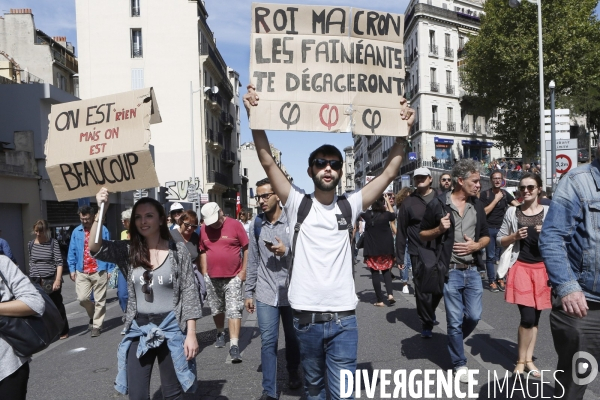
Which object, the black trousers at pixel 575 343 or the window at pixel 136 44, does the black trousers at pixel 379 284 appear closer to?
the black trousers at pixel 575 343

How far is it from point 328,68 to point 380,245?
5.89 m

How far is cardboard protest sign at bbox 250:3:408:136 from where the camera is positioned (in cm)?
375

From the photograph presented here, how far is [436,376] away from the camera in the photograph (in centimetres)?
522

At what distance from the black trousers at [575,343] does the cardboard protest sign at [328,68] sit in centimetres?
154

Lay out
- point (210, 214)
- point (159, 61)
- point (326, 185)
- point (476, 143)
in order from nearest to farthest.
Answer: point (326, 185) < point (210, 214) < point (159, 61) < point (476, 143)

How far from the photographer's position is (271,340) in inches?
183

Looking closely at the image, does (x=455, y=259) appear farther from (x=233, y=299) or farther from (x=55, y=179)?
(x=55, y=179)

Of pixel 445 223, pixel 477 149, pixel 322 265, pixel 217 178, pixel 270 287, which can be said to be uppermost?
pixel 477 149

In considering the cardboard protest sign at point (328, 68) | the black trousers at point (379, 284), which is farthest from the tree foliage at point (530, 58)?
the cardboard protest sign at point (328, 68)

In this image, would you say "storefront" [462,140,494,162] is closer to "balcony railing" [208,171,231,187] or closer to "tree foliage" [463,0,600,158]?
"tree foliage" [463,0,600,158]

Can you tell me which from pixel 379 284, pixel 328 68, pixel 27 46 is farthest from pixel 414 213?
pixel 27 46

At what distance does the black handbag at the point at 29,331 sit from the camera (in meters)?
2.93

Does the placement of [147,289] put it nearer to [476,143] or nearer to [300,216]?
[300,216]

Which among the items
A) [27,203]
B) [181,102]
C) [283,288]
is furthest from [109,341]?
[181,102]
